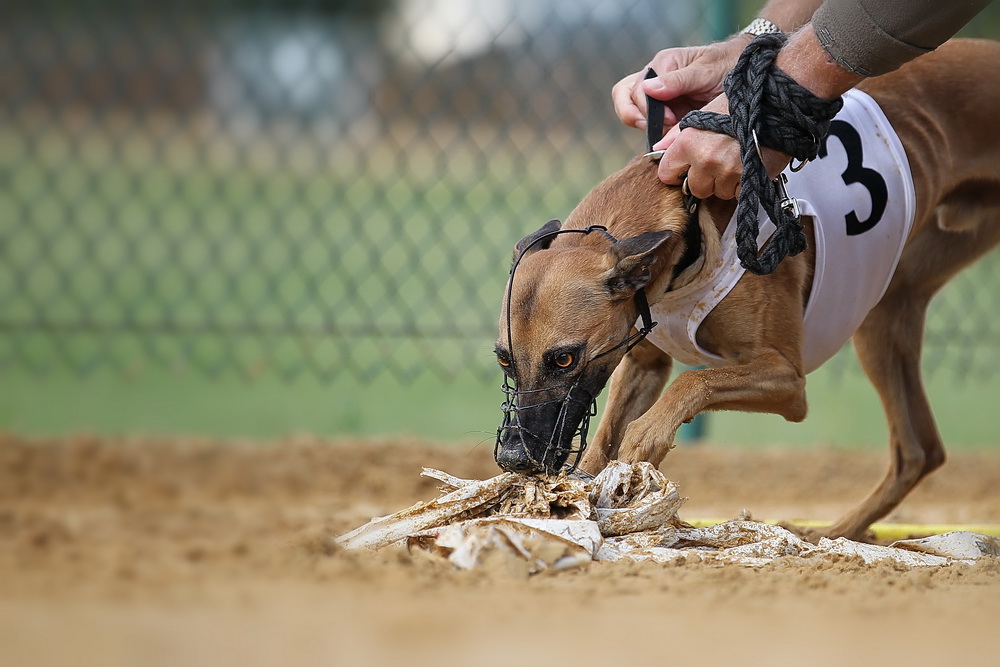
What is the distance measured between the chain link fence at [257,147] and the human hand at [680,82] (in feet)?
7.03

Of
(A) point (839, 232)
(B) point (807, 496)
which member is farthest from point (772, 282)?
(B) point (807, 496)

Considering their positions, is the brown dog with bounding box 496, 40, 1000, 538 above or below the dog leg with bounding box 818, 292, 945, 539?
above

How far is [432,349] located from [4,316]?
225 centimetres

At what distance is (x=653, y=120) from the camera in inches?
99.5

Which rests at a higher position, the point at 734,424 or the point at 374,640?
the point at 374,640

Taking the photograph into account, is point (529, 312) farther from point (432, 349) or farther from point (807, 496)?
point (432, 349)

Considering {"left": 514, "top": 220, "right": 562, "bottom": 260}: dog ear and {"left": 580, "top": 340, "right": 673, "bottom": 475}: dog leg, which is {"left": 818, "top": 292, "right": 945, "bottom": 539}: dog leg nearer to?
{"left": 580, "top": 340, "right": 673, "bottom": 475}: dog leg

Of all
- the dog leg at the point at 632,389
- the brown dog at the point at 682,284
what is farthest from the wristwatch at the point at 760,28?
the dog leg at the point at 632,389

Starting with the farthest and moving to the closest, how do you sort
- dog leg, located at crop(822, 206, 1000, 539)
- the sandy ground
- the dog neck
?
dog leg, located at crop(822, 206, 1000, 539), the dog neck, the sandy ground

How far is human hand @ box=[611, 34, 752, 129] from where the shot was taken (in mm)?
2514

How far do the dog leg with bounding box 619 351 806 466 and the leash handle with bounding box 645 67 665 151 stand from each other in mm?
601

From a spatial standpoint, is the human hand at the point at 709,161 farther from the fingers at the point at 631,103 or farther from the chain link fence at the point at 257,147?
the chain link fence at the point at 257,147

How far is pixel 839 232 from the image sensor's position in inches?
101

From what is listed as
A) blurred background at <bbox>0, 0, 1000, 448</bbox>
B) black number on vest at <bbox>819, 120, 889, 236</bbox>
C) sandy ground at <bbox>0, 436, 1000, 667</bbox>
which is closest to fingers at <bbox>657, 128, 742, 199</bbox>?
black number on vest at <bbox>819, 120, 889, 236</bbox>
